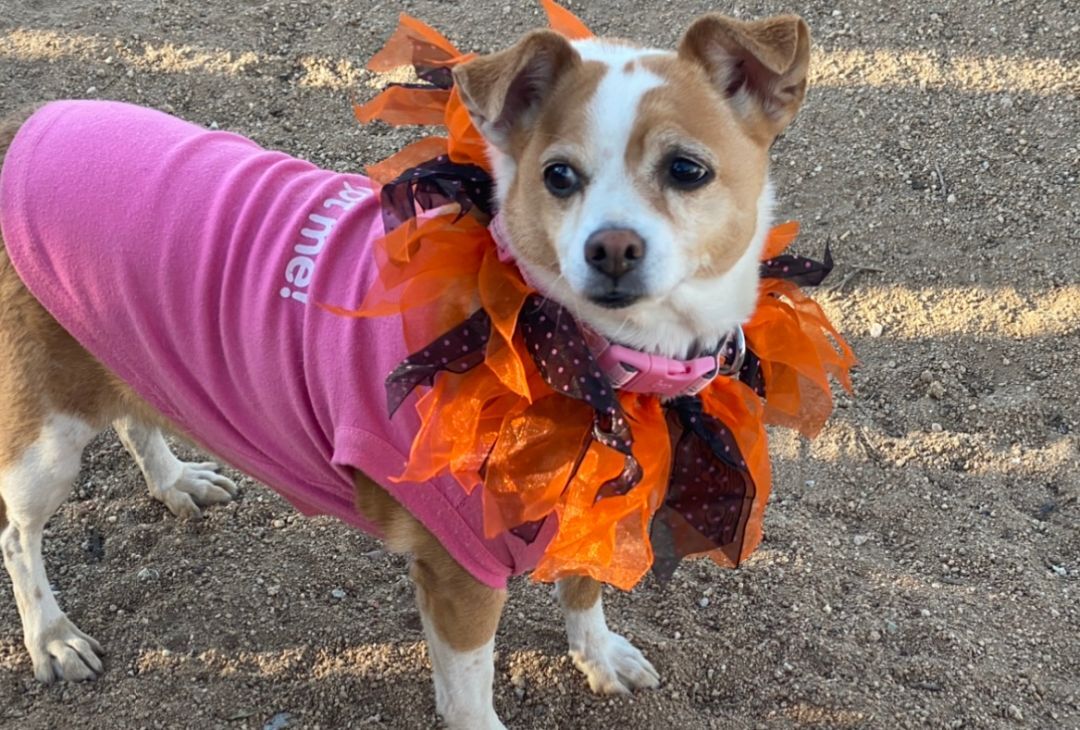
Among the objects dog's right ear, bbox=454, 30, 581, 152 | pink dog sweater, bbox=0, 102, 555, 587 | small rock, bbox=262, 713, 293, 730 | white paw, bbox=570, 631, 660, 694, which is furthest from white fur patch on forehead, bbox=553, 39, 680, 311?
small rock, bbox=262, 713, 293, 730

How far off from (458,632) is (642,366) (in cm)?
80

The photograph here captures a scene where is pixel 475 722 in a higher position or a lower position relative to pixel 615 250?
lower

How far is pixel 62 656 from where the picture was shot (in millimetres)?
2764

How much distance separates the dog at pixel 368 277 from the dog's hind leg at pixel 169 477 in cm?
47

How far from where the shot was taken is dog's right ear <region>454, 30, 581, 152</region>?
1747 mm

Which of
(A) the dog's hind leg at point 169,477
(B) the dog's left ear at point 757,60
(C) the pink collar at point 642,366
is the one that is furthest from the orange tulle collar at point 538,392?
(A) the dog's hind leg at point 169,477

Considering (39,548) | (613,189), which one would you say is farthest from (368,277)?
(39,548)

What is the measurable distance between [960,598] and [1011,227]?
176 cm

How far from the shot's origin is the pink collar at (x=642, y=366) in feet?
6.19

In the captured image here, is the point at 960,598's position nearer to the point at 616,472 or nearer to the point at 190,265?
the point at 616,472

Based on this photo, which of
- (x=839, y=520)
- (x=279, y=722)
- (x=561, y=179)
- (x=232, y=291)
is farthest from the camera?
(x=839, y=520)

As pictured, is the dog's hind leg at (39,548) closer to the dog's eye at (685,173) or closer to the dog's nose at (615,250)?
the dog's nose at (615,250)

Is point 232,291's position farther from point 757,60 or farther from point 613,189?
point 757,60

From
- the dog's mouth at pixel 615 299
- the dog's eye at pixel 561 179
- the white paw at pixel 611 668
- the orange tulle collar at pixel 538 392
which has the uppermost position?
the dog's eye at pixel 561 179
